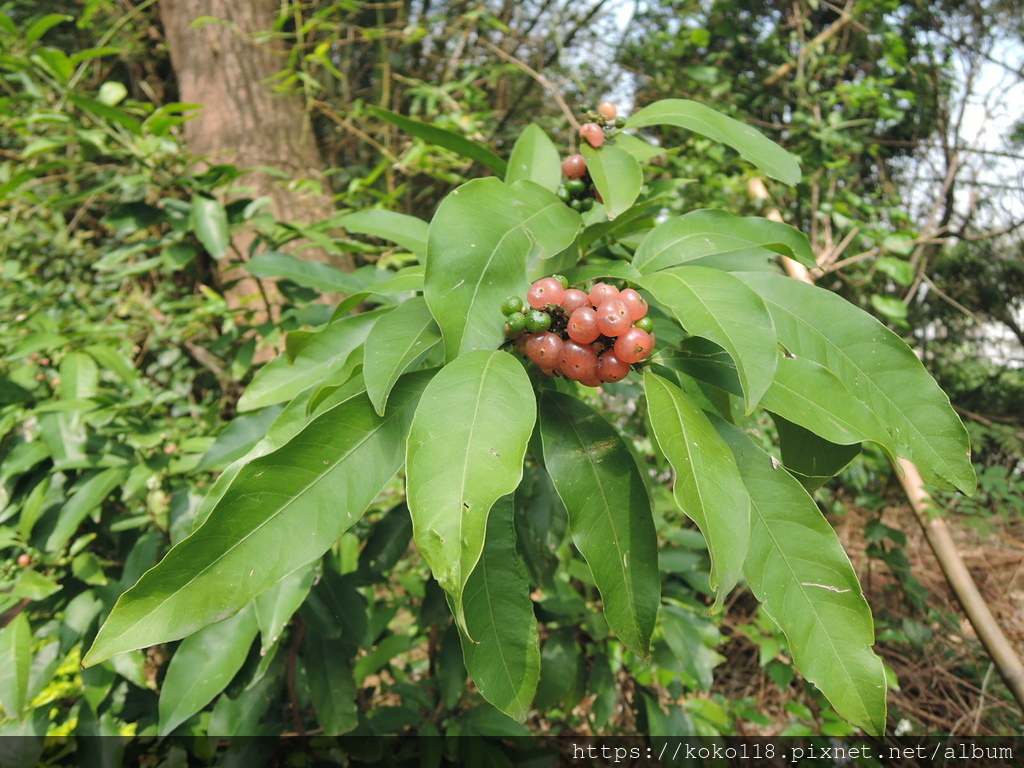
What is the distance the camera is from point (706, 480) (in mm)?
565

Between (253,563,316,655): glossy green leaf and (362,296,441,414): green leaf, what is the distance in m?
0.44

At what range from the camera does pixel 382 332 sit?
2.27 feet

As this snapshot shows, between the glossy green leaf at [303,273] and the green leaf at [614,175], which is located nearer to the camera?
the green leaf at [614,175]

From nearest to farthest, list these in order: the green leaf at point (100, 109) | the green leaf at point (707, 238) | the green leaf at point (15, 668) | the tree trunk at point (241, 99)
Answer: the green leaf at point (707, 238) < the green leaf at point (15, 668) < the green leaf at point (100, 109) < the tree trunk at point (241, 99)

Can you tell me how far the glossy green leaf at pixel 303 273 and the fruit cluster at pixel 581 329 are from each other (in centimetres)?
65

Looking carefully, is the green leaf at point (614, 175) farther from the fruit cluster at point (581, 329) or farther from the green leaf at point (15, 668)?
the green leaf at point (15, 668)

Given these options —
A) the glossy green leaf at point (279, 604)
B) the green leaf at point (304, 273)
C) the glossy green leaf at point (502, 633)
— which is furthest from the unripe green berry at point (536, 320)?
A: the green leaf at point (304, 273)

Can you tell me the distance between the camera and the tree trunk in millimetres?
2207

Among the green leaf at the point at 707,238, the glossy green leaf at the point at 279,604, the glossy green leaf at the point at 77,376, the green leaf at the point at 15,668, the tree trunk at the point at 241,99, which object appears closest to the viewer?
the green leaf at the point at 707,238

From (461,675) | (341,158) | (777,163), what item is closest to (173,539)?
(461,675)

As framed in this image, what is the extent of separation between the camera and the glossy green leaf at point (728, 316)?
570 mm

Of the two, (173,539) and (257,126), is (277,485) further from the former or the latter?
(257,126)

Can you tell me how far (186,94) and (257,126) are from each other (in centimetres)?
37

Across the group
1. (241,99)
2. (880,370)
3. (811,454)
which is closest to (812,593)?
(811,454)
